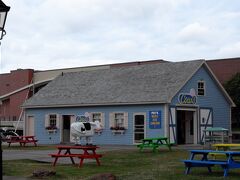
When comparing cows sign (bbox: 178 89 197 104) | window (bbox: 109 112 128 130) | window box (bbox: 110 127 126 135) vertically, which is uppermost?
cows sign (bbox: 178 89 197 104)

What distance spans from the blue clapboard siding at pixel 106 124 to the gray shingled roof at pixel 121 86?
0.44 meters

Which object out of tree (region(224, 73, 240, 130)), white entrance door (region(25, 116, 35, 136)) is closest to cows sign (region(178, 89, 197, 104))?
tree (region(224, 73, 240, 130))

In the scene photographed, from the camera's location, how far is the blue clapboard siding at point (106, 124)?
100 ft

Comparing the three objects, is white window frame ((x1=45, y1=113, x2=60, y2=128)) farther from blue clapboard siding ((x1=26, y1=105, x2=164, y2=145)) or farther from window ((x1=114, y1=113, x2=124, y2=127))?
window ((x1=114, y1=113, x2=124, y2=127))

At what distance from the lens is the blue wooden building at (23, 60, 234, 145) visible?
100ft

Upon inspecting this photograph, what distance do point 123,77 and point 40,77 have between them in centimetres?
2885

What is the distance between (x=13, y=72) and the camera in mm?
66062

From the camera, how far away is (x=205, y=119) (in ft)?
109

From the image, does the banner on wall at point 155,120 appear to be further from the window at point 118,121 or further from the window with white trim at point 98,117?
the window with white trim at point 98,117

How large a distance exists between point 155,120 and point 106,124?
3808 millimetres

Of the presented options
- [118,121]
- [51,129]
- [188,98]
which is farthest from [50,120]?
[188,98]

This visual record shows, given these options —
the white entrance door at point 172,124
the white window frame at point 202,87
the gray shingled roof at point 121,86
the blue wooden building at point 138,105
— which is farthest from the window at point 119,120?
the white window frame at point 202,87

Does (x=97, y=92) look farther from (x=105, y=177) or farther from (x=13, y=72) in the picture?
(x=13, y=72)

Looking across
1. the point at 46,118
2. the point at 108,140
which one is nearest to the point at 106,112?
the point at 108,140
